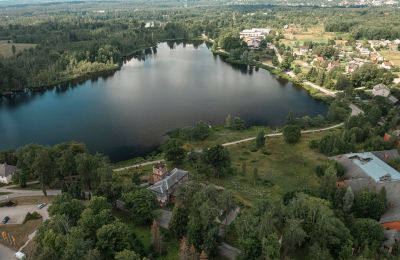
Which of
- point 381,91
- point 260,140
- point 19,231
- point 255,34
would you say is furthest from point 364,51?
point 19,231

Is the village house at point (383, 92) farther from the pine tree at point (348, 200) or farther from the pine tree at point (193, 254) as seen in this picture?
the pine tree at point (193, 254)

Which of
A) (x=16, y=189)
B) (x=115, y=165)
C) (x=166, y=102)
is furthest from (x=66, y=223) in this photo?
(x=166, y=102)

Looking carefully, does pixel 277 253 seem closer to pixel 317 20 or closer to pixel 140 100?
pixel 140 100

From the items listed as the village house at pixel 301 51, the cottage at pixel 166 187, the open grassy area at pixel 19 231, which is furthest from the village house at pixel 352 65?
the open grassy area at pixel 19 231

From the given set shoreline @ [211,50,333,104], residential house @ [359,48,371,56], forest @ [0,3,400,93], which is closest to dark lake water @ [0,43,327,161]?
shoreline @ [211,50,333,104]

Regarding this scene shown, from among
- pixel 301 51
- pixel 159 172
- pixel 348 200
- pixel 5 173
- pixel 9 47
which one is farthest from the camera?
pixel 9 47

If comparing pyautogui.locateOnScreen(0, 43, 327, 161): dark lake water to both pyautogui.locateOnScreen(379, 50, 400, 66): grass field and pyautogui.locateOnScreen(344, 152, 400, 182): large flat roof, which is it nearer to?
pyautogui.locateOnScreen(344, 152, 400, 182): large flat roof

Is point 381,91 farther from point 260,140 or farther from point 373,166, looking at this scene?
point 373,166
